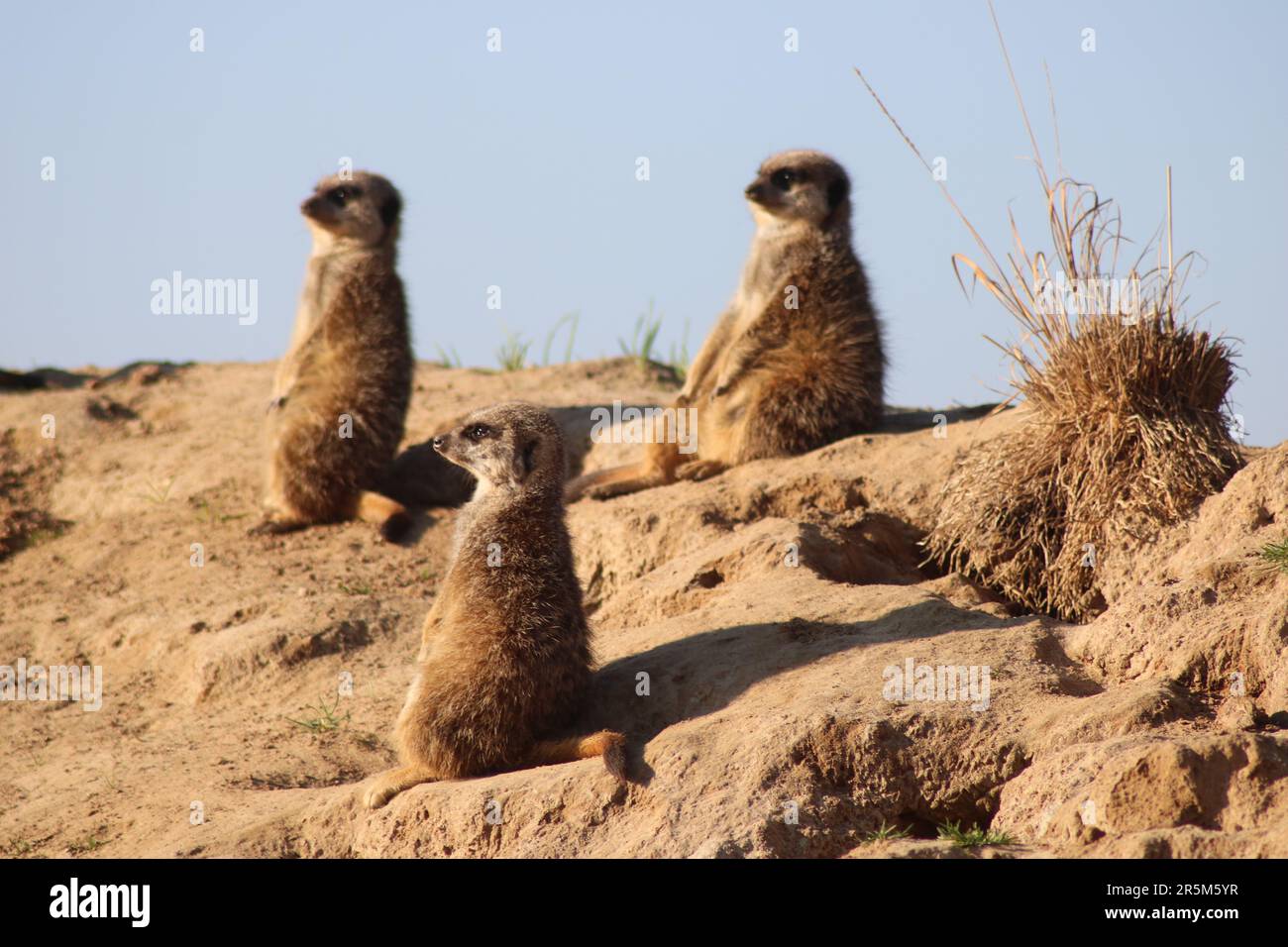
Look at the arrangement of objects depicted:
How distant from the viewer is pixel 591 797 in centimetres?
399

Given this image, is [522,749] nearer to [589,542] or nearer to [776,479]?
[589,542]

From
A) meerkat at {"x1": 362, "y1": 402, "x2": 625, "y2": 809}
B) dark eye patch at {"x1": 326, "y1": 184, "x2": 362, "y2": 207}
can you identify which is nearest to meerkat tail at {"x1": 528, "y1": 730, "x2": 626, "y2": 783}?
meerkat at {"x1": 362, "y1": 402, "x2": 625, "y2": 809}

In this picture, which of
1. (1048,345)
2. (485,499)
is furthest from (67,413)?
(1048,345)

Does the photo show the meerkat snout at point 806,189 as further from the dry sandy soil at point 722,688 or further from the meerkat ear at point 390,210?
the meerkat ear at point 390,210

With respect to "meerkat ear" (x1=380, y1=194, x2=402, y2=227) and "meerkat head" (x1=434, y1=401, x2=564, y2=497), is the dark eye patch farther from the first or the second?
"meerkat head" (x1=434, y1=401, x2=564, y2=497)

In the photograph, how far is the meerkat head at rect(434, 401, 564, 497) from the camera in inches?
187

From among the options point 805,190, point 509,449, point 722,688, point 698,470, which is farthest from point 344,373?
point 722,688

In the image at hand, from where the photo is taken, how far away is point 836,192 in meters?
7.99

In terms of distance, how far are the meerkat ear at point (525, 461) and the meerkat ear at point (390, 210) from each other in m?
4.48

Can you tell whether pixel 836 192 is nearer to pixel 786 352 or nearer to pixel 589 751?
pixel 786 352

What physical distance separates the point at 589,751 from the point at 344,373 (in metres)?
4.75

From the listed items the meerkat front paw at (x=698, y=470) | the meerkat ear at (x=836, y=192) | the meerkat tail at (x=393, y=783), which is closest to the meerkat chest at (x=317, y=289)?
the meerkat front paw at (x=698, y=470)

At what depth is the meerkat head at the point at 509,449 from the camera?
474 centimetres

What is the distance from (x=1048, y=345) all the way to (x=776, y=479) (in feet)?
5.08
